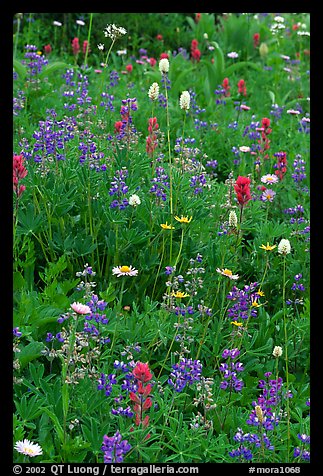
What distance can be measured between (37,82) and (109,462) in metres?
3.67

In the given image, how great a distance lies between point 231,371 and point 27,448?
875 mm

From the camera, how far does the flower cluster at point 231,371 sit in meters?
2.75

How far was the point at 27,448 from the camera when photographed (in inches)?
94.0

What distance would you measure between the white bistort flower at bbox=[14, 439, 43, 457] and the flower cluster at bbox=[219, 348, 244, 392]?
73cm

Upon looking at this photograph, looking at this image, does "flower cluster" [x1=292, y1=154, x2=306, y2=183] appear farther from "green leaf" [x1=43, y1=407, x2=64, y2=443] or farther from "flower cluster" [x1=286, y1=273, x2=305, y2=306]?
"green leaf" [x1=43, y1=407, x2=64, y2=443]

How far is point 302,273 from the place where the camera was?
3.64 meters

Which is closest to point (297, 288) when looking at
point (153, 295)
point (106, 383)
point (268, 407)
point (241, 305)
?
point (241, 305)

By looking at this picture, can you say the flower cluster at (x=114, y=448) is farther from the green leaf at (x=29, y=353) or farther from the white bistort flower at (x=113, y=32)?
the white bistort flower at (x=113, y=32)

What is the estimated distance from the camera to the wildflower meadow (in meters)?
2.54

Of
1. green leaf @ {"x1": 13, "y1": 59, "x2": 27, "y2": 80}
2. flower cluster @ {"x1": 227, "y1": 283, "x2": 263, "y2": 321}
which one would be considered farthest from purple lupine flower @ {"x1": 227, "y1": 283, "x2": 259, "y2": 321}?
green leaf @ {"x1": 13, "y1": 59, "x2": 27, "y2": 80}

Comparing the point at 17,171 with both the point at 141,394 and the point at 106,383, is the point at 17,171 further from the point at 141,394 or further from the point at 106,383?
the point at 141,394

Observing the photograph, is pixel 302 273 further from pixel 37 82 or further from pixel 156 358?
pixel 37 82

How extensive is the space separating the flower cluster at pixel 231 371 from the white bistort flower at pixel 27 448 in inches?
28.9
